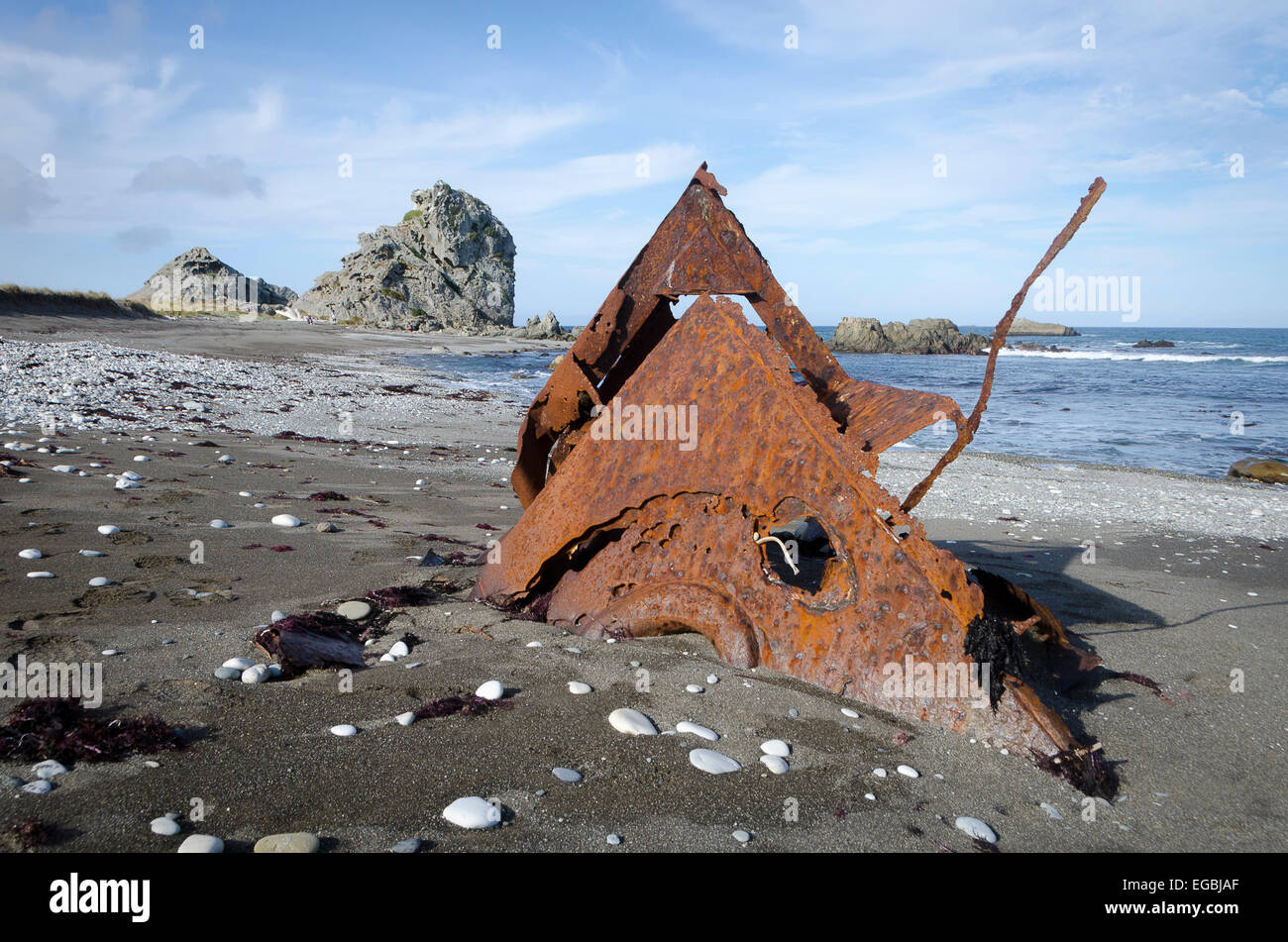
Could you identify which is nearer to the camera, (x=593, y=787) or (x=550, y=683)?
(x=593, y=787)

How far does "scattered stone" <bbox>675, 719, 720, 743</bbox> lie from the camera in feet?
8.02

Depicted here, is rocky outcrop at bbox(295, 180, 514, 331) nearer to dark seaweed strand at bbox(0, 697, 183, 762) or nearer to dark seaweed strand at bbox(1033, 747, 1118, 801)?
dark seaweed strand at bbox(0, 697, 183, 762)

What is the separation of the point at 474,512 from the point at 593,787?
4428 millimetres

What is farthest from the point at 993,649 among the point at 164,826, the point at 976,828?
the point at 164,826

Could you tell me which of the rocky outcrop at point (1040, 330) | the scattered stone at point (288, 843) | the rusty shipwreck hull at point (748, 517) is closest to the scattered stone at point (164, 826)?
the scattered stone at point (288, 843)

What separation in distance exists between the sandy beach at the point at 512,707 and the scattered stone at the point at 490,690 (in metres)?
0.05

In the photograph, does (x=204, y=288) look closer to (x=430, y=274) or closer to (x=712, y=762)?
(x=430, y=274)

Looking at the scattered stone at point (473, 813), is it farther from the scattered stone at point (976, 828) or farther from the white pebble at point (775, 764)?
the scattered stone at point (976, 828)

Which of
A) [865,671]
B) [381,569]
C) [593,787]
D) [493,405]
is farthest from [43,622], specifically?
[493,405]

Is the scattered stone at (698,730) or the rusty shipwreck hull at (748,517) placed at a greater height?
the rusty shipwreck hull at (748,517)

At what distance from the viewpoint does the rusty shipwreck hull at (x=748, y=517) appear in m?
2.49
